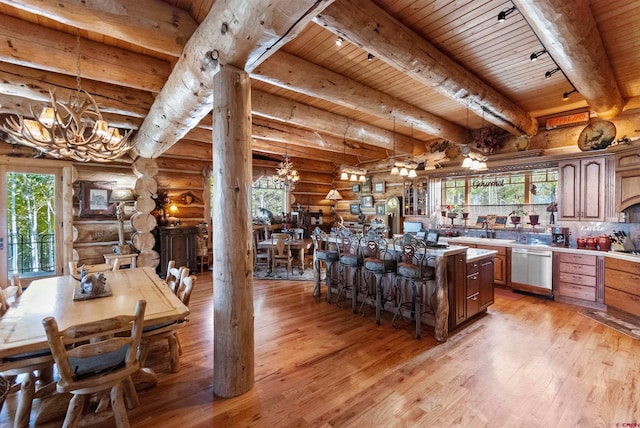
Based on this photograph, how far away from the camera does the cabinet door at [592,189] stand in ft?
14.6

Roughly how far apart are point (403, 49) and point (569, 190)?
4.24 metres

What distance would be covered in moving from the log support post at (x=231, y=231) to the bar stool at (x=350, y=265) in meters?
2.09

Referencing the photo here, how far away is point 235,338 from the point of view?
230 centimetres

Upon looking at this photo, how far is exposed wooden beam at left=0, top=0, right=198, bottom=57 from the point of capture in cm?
207

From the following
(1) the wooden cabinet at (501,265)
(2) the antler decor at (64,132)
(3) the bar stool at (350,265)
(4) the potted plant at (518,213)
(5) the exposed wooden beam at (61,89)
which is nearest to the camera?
(2) the antler decor at (64,132)

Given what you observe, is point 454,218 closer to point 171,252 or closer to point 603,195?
point 603,195

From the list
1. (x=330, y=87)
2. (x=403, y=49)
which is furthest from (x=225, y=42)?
(x=330, y=87)

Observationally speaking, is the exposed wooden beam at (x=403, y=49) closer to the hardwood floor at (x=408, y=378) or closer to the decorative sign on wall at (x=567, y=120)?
the decorative sign on wall at (x=567, y=120)

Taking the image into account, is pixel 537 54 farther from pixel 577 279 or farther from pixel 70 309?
pixel 70 309

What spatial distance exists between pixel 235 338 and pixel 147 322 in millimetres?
659

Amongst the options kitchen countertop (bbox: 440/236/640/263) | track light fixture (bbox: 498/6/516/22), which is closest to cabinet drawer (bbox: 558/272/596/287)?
kitchen countertop (bbox: 440/236/640/263)

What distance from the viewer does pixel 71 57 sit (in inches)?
113

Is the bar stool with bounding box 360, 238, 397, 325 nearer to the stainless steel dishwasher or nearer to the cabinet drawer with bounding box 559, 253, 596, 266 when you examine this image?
the stainless steel dishwasher

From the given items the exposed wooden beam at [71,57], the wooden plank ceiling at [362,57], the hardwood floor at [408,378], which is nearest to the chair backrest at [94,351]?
the hardwood floor at [408,378]
